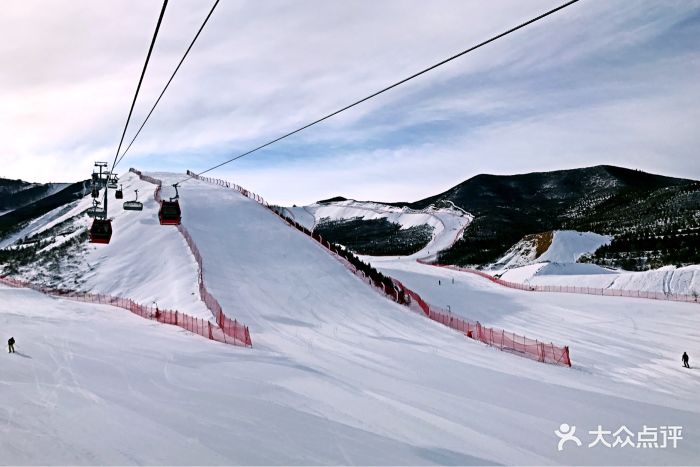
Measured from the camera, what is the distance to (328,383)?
566 inches

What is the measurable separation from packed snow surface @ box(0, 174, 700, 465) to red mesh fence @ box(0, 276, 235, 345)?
77 cm

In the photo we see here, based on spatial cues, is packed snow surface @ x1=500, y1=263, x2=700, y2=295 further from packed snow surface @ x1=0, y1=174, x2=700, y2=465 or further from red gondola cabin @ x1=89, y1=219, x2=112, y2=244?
red gondola cabin @ x1=89, y1=219, x2=112, y2=244

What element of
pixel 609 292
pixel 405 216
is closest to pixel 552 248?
pixel 609 292

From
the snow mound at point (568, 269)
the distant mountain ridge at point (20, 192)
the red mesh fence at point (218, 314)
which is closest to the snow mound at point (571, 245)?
the snow mound at point (568, 269)

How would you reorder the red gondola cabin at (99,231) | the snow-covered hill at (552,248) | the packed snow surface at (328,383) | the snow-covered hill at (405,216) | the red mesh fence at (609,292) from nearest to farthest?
the packed snow surface at (328,383)
the red gondola cabin at (99,231)
the red mesh fence at (609,292)
the snow-covered hill at (552,248)
the snow-covered hill at (405,216)

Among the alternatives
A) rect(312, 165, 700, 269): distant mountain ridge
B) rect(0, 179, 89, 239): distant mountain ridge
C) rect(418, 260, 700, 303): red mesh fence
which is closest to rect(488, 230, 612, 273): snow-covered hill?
rect(312, 165, 700, 269): distant mountain ridge

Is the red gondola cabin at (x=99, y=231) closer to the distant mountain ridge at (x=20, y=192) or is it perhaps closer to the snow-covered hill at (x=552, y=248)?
the snow-covered hill at (x=552, y=248)

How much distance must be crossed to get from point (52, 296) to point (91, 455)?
30846 mm

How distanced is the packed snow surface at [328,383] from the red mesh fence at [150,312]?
77cm

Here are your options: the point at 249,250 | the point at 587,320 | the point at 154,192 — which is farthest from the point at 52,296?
the point at 587,320

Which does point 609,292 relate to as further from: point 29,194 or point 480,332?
point 29,194

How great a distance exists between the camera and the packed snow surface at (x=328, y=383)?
911 cm

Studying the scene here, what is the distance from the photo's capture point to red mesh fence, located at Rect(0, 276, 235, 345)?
2064 cm

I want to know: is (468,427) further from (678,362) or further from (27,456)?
(678,362)
